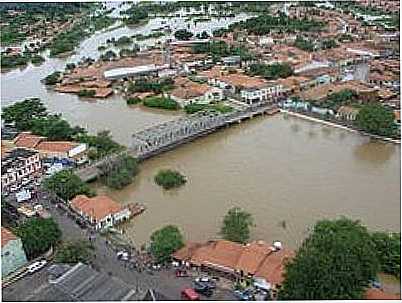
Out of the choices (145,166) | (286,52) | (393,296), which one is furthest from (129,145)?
(286,52)

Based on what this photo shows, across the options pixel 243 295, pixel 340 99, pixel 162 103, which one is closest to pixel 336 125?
pixel 340 99

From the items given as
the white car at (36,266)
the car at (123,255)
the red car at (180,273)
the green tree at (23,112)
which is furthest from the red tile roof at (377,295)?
the green tree at (23,112)

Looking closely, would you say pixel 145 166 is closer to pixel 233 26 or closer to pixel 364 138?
pixel 364 138

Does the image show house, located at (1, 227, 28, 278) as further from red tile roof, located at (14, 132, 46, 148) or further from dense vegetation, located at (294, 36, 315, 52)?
dense vegetation, located at (294, 36, 315, 52)

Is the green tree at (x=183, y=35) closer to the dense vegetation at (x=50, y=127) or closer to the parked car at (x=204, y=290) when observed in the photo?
the dense vegetation at (x=50, y=127)

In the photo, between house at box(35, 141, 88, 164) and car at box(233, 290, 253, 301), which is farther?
house at box(35, 141, 88, 164)

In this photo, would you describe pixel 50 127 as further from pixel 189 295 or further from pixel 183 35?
pixel 183 35

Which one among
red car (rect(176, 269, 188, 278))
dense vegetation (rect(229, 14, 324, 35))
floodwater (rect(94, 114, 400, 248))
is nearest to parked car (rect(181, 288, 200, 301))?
red car (rect(176, 269, 188, 278))
